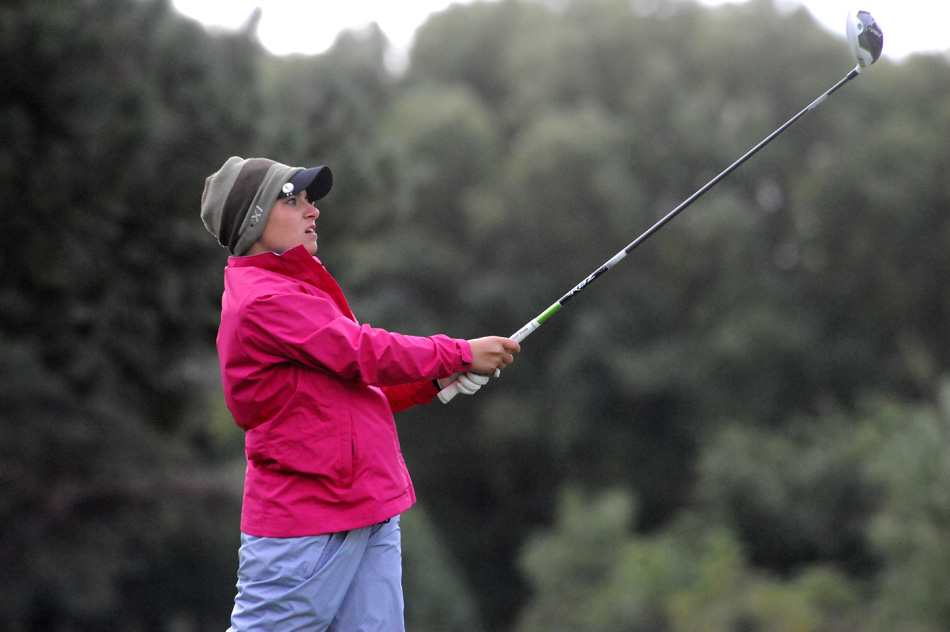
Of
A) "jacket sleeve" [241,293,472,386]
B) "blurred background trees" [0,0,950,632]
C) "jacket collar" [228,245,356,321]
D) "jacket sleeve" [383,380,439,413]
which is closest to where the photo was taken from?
"jacket sleeve" [241,293,472,386]


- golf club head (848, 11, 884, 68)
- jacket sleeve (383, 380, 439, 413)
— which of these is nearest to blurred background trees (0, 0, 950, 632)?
jacket sleeve (383, 380, 439, 413)

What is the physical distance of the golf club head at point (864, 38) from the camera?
2363 millimetres

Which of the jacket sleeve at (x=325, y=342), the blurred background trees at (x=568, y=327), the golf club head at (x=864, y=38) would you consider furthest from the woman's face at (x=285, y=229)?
the blurred background trees at (x=568, y=327)

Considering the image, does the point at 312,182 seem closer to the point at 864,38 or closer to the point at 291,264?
the point at 291,264

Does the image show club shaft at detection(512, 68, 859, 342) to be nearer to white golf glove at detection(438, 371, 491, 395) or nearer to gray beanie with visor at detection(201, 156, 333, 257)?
white golf glove at detection(438, 371, 491, 395)

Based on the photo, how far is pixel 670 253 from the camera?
48.4ft

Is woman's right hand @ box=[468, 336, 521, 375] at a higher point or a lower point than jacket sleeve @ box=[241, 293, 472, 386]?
higher

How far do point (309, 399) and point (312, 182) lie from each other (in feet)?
1.35

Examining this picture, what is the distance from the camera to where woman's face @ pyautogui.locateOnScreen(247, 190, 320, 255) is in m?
1.91

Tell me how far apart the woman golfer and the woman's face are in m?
0.02

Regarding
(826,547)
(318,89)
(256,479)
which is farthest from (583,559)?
(256,479)

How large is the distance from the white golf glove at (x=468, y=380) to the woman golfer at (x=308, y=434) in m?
0.07

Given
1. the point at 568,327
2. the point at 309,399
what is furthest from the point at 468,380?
the point at 568,327

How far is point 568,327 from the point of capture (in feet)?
50.3
